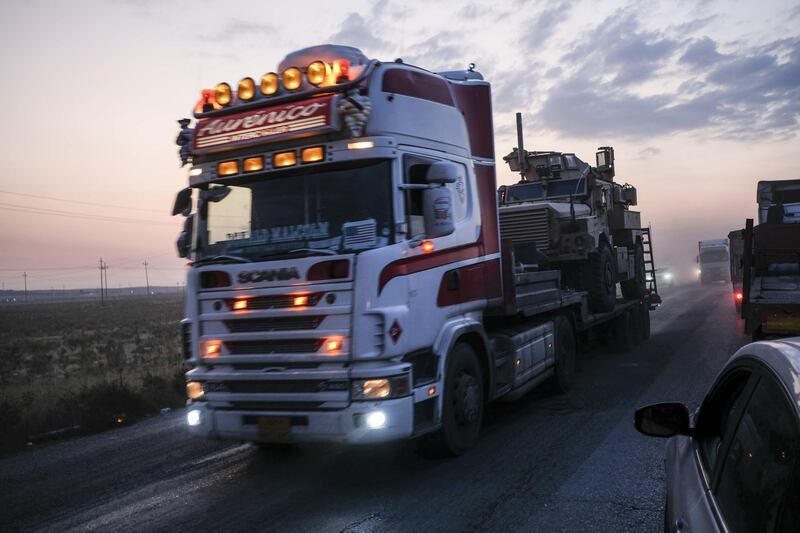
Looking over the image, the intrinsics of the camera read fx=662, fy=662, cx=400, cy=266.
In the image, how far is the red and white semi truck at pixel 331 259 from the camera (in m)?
5.43

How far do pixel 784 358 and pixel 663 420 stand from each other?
83 cm

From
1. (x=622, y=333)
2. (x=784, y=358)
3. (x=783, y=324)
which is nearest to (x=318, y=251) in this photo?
(x=784, y=358)

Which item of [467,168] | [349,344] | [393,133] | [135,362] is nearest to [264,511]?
[349,344]

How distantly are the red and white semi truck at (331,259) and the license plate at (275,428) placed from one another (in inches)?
0.6

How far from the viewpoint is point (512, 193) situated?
1397cm

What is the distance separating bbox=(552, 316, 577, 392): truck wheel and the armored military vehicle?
3.35 feet

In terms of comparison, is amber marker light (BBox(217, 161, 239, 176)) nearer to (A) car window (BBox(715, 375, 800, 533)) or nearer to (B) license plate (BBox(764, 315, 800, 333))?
(A) car window (BBox(715, 375, 800, 533))

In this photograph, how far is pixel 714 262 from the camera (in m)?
47.1

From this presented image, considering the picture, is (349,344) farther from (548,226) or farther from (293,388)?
(548,226)

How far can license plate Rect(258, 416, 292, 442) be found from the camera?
5.57m

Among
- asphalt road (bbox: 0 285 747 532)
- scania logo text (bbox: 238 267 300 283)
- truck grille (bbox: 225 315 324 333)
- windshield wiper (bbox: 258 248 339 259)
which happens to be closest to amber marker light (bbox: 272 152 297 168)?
windshield wiper (bbox: 258 248 339 259)

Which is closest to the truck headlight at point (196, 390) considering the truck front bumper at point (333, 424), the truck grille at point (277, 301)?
the truck front bumper at point (333, 424)

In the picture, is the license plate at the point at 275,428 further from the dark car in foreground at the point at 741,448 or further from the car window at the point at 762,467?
the car window at the point at 762,467

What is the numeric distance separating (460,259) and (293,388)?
2106 mm
